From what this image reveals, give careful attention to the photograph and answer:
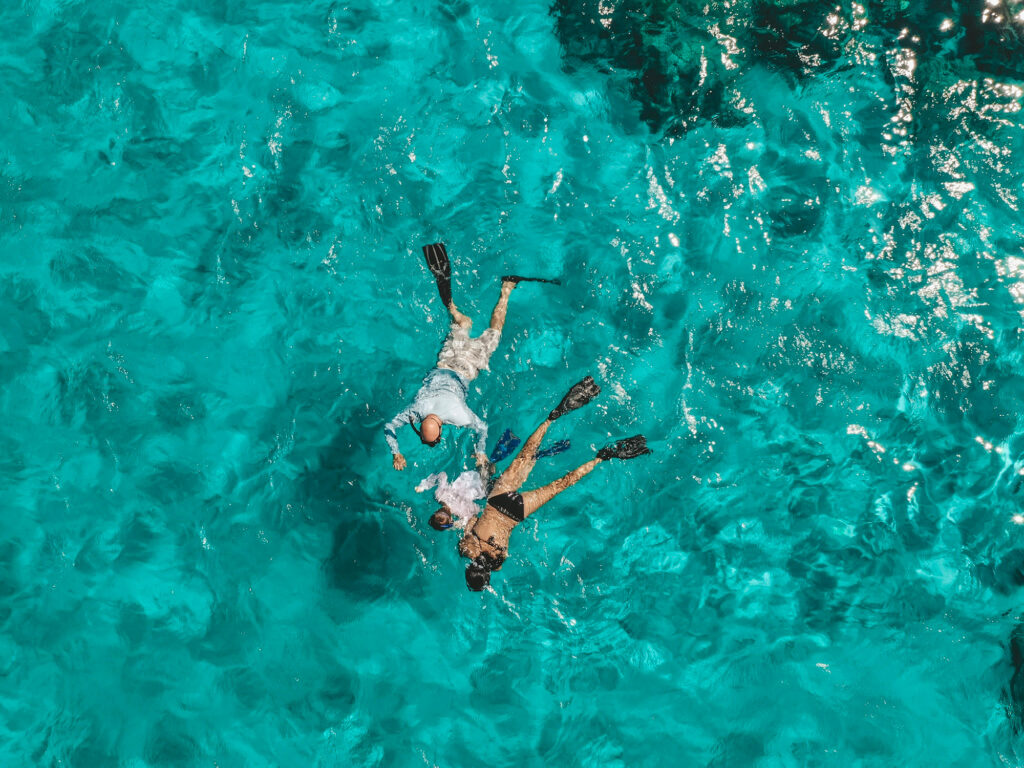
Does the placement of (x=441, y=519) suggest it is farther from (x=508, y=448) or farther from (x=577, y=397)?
(x=577, y=397)

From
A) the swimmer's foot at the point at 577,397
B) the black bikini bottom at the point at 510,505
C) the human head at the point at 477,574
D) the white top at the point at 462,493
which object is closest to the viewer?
the human head at the point at 477,574

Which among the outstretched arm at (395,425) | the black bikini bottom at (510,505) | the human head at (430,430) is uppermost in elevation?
the human head at (430,430)

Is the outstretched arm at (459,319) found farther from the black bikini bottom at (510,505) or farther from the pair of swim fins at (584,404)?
the black bikini bottom at (510,505)

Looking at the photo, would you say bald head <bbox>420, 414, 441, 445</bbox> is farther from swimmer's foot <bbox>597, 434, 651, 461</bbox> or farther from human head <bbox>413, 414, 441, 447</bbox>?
swimmer's foot <bbox>597, 434, 651, 461</bbox>

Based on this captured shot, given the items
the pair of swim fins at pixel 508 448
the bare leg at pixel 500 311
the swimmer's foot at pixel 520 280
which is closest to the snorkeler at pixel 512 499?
the pair of swim fins at pixel 508 448

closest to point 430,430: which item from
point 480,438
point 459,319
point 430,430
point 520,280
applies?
point 430,430

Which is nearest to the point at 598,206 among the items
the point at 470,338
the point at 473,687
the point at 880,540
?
the point at 470,338
